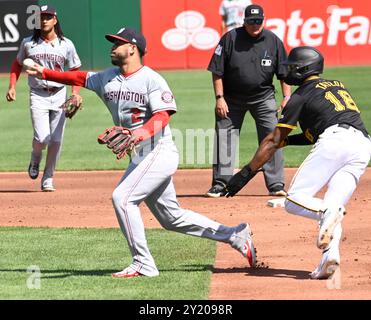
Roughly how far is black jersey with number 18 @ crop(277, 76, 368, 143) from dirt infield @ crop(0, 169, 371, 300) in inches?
46.7

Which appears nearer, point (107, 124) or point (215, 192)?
point (215, 192)

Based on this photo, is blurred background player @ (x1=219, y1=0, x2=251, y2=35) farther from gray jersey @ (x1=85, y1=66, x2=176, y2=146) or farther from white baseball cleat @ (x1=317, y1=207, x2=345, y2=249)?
white baseball cleat @ (x1=317, y1=207, x2=345, y2=249)

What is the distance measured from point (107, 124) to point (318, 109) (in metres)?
12.3

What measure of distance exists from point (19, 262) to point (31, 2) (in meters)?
19.8

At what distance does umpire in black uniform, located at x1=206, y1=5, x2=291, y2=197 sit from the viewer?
1227 cm

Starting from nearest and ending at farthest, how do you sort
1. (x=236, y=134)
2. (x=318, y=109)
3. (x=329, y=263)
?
(x=329, y=263) → (x=318, y=109) → (x=236, y=134)

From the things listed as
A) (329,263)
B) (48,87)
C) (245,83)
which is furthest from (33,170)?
(329,263)

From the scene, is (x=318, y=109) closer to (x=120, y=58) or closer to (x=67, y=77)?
(x=120, y=58)

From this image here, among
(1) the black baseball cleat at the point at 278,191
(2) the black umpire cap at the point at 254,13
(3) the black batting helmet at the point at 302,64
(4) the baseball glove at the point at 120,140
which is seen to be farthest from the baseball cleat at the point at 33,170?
(3) the black batting helmet at the point at 302,64

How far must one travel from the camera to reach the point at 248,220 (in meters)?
11.1

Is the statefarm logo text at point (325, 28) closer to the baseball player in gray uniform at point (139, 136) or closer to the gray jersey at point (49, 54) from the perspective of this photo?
the gray jersey at point (49, 54)

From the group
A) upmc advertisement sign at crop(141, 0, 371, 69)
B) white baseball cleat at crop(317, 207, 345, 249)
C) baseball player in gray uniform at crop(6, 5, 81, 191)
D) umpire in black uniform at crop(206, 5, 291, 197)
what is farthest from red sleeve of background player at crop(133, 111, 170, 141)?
upmc advertisement sign at crop(141, 0, 371, 69)
